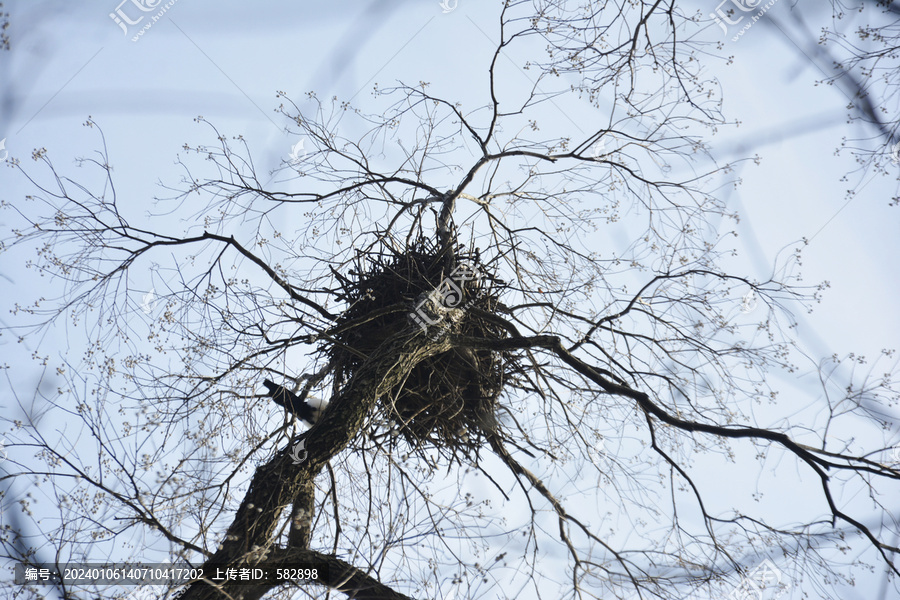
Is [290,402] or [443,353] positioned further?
[443,353]

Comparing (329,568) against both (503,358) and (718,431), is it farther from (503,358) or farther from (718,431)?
(718,431)

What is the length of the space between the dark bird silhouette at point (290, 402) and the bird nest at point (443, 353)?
198 mm

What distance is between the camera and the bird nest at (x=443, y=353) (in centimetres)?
282

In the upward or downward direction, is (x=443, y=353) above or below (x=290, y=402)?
above

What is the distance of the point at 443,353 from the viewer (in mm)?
2877

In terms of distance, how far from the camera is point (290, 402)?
2574mm

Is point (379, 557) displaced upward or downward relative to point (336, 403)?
downward

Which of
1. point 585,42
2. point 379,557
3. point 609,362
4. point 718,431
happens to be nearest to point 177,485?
point 379,557

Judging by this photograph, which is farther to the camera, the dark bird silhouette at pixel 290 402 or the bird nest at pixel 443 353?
the bird nest at pixel 443 353

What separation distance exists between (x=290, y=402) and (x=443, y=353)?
2.49 feet

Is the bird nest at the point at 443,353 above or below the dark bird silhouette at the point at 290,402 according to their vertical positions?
above

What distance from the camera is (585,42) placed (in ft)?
8.86

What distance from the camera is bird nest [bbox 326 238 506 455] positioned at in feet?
9.26

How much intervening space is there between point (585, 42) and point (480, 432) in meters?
1.94
